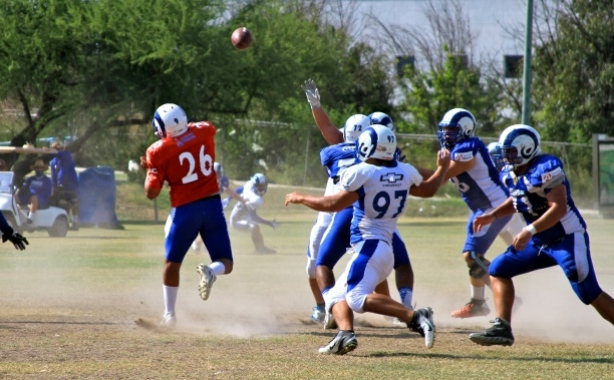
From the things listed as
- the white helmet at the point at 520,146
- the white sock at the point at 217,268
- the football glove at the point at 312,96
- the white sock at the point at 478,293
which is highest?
the football glove at the point at 312,96

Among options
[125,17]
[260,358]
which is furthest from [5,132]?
[260,358]

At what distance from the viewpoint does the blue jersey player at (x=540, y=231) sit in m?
7.70

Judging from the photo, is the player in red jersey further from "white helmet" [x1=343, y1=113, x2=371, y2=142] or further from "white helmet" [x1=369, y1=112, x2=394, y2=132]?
"white helmet" [x1=369, y1=112, x2=394, y2=132]

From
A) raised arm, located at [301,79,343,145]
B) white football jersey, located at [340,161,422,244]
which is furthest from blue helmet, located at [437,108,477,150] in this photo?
white football jersey, located at [340,161,422,244]

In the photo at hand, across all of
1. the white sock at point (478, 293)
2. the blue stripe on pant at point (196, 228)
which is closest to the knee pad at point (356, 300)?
the blue stripe on pant at point (196, 228)

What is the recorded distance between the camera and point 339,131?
10.1 meters

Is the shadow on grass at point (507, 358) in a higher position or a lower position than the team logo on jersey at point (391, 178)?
lower

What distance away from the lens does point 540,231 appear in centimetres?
775

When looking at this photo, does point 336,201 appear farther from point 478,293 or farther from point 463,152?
point 478,293

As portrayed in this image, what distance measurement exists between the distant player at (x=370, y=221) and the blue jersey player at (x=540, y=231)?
77 cm

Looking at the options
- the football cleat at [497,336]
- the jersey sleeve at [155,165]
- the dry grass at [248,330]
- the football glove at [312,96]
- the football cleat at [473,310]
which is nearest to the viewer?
the dry grass at [248,330]

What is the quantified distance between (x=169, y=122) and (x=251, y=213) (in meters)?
10.8

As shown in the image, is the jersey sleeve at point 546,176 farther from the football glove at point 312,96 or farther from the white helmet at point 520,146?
the football glove at point 312,96

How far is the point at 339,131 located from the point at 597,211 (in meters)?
21.7
